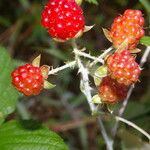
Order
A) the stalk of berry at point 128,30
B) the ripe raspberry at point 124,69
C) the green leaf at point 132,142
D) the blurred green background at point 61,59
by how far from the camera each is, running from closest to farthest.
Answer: the ripe raspberry at point 124,69 < the stalk of berry at point 128,30 < the green leaf at point 132,142 < the blurred green background at point 61,59

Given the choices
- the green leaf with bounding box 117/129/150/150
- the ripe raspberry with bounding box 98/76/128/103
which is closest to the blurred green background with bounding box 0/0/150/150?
the green leaf with bounding box 117/129/150/150

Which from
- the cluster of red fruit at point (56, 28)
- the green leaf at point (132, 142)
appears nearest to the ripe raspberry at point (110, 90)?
the cluster of red fruit at point (56, 28)

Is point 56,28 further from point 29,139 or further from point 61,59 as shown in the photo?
point 61,59

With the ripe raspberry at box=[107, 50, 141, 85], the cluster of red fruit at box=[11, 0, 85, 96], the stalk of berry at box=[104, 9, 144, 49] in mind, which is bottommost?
the ripe raspberry at box=[107, 50, 141, 85]

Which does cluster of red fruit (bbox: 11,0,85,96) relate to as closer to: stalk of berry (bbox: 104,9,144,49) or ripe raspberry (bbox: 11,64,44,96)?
ripe raspberry (bbox: 11,64,44,96)

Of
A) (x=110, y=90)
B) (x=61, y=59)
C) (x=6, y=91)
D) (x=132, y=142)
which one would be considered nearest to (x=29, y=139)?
(x=6, y=91)

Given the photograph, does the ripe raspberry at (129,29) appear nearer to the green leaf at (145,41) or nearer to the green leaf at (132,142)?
the green leaf at (145,41)

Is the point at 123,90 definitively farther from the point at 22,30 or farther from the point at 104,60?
the point at 22,30

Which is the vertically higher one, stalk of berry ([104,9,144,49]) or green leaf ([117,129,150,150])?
stalk of berry ([104,9,144,49])
